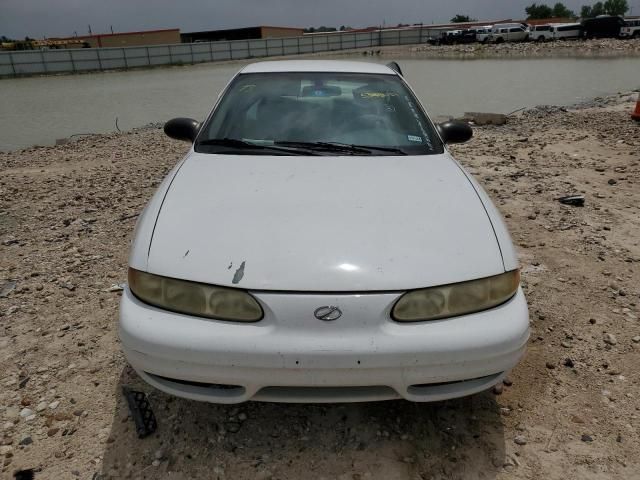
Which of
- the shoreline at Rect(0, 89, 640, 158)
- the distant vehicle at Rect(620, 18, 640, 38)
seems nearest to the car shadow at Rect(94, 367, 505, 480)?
the shoreline at Rect(0, 89, 640, 158)

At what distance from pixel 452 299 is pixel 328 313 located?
47 cm

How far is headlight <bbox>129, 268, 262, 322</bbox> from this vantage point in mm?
1681

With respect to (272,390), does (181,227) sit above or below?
above

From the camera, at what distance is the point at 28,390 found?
2.34 m

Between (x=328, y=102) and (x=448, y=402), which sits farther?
(x=328, y=102)

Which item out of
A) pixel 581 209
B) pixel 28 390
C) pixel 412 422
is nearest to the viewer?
pixel 412 422

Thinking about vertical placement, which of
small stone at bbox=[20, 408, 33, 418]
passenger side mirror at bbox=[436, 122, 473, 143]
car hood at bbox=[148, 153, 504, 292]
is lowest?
small stone at bbox=[20, 408, 33, 418]

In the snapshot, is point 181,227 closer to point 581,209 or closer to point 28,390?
point 28,390

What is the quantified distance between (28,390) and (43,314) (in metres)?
0.77

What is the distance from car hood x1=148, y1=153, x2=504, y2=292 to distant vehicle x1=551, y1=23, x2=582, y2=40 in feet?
167

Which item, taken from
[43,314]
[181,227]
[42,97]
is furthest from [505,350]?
[42,97]

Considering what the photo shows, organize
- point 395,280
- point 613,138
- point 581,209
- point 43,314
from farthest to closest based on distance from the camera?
point 613,138 < point 581,209 < point 43,314 < point 395,280

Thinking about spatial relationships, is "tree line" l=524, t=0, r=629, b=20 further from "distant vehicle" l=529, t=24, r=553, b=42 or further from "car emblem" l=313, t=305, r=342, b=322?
"car emblem" l=313, t=305, r=342, b=322

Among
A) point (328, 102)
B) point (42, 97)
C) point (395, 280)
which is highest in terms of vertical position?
point (328, 102)
